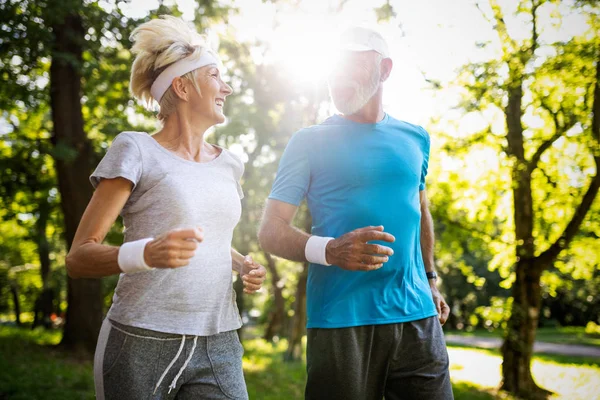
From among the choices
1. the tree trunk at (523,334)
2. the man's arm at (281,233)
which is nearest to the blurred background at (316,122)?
the tree trunk at (523,334)

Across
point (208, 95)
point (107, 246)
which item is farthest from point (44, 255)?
point (107, 246)

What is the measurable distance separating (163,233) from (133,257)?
0.48 ft

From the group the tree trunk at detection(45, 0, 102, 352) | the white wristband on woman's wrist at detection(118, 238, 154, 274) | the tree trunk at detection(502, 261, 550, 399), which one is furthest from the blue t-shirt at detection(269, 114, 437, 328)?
the tree trunk at detection(502, 261, 550, 399)

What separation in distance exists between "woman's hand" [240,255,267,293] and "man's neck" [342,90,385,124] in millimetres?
966

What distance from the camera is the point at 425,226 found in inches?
135

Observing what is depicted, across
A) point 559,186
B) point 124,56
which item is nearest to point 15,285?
point 124,56

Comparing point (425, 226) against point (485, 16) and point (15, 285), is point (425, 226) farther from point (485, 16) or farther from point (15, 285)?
point (15, 285)

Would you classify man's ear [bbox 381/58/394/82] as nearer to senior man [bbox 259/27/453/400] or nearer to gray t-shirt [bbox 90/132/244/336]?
senior man [bbox 259/27/453/400]

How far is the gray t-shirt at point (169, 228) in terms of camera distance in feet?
7.34

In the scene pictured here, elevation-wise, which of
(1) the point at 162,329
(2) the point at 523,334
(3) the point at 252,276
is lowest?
(2) the point at 523,334

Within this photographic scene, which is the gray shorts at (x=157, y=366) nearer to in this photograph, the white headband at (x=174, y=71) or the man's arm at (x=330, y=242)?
the man's arm at (x=330, y=242)

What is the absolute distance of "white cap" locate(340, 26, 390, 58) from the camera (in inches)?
118

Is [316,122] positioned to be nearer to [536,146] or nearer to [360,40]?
[536,146]

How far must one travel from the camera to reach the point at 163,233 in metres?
2.01
